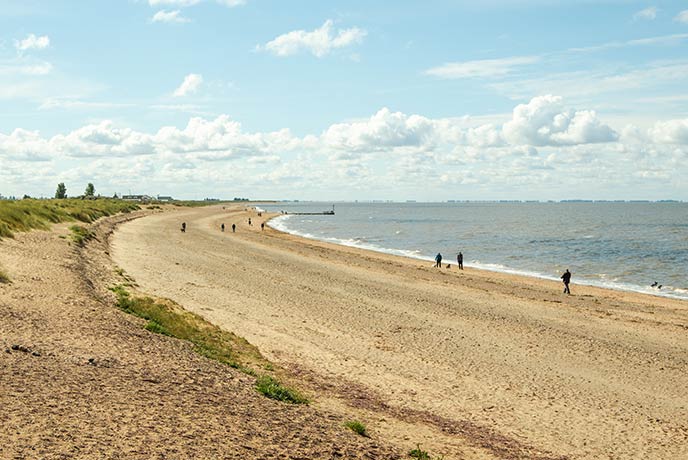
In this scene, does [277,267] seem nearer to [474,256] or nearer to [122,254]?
[122,254]

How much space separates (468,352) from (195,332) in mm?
8842

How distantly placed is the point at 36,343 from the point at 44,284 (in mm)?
7690

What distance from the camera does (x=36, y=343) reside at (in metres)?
12.1

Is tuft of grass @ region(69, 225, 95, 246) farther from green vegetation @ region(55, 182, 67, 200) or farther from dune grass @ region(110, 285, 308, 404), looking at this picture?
green vegetation @ region(55, 182, 67, 200)

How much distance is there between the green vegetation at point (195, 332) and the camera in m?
14.8

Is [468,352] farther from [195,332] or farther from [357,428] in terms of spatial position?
[357,428]

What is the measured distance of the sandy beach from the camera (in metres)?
12.6

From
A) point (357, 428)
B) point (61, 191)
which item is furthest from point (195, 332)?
point (61, 191)

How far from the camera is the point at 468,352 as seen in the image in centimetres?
1925

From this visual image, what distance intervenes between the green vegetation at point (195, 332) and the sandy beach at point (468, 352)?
3.47 ft

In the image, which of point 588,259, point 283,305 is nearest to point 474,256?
point 588,259

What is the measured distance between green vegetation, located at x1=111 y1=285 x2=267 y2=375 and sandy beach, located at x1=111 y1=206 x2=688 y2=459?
3.47 feet

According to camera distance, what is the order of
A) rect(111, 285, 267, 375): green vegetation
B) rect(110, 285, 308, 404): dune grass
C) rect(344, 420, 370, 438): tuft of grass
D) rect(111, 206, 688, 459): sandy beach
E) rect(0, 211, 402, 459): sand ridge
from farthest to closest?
rect(111, 285, 267, 375): green vegetation < rect(111, 206, 688, 459): sandy beach < rect(110, 285, 308, 404): dune grass < rect(344, 420, 370, 438): tuft of grass < rect(0, 211, 402, 459): sand ridge

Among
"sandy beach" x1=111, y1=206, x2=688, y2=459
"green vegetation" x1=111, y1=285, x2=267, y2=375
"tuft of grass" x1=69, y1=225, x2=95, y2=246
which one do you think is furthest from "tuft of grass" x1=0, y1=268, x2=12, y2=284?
"tuft of grass" x1=69, y1=225, x2=95, y2=246
